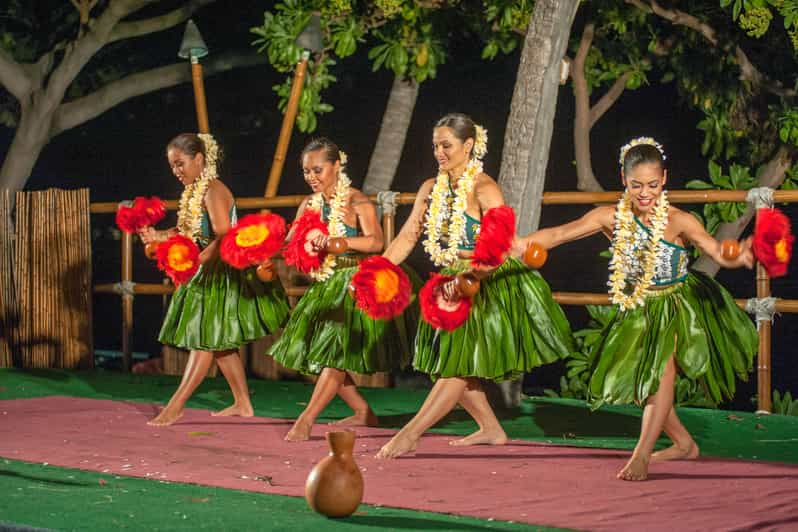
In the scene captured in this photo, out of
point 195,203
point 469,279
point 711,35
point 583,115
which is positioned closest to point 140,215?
point 195,203

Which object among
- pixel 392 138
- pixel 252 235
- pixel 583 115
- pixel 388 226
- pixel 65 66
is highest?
pixel 65 66

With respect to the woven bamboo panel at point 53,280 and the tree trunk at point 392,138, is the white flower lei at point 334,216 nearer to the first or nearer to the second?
the tree trunk at point 392,138

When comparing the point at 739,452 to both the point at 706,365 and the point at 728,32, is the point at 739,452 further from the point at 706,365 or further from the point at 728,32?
the point at 728,32

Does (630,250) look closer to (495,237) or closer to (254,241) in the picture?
(495,237)

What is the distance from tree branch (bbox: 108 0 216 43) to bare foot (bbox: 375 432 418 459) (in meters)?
7.18

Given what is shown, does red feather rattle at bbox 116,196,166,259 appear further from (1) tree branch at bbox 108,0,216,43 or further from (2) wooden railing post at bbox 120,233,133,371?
(1) tree branch at bbox 108,0,216,43

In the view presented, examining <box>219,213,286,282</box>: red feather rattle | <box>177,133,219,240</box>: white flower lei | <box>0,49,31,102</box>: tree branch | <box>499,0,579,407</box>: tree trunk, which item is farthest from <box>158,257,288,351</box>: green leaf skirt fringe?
<box>0,49,31,102</box>: tree branch

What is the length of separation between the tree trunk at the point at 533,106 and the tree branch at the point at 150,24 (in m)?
5.27

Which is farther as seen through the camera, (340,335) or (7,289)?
(7,289)

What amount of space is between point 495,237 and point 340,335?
148 centimetres

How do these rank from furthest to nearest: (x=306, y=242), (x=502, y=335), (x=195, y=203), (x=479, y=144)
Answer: (x=195, y=203) < (x=306, y=242) < (x=479, y=144) < (x=502, y=335)

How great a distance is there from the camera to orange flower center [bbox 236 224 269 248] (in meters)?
6.68

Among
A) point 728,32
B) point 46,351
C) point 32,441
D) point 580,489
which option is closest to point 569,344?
point 580,489

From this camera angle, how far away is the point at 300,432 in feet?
21.4
